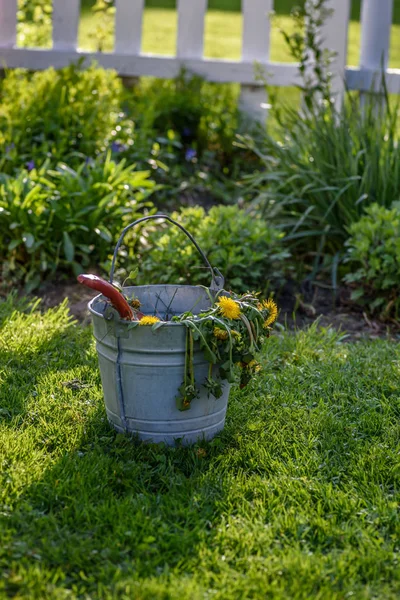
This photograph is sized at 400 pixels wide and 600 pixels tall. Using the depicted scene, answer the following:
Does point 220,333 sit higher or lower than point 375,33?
lower

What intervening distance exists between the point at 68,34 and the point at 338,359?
11.6 ft

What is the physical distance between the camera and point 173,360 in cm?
216

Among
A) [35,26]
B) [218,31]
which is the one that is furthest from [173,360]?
[218,31]

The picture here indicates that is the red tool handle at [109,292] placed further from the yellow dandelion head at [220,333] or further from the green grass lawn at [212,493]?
the green grass lawn at [212,493]

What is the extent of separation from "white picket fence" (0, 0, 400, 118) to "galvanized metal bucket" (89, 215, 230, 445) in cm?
337

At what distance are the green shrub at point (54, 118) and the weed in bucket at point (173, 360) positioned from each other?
7.23ft

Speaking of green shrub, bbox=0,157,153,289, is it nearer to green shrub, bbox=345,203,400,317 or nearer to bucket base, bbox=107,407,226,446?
green shrub, bbox=345,203,400,317

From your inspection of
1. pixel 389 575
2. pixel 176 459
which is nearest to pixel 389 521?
pixel 389 575

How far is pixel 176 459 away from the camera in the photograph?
2.22 m

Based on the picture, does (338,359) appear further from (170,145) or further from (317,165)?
(170,145)

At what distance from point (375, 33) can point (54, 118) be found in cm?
221

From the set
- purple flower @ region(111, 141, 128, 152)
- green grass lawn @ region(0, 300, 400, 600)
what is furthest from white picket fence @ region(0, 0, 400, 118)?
green grass lawn @ region(0, 300, 400, 600)

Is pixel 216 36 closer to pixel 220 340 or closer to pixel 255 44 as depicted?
pixel 255 44

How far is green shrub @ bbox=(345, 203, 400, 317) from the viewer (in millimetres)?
3422
